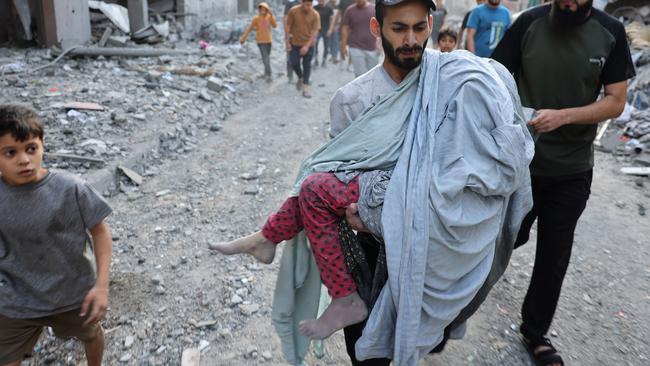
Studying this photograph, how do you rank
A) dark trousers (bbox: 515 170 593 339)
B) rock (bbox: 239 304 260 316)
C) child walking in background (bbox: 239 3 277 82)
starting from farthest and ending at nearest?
1. child walking in background (bbox: 239 3 277 82)
2. rock (bbox: 239 304 260 316)
3. dark trousers (bbox: 515 170 593 339)

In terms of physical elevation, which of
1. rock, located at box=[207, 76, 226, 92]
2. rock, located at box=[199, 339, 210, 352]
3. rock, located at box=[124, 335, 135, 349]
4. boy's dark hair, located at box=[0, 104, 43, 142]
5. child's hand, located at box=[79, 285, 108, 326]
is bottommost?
rock, located at box=[124, 335, 135, 349]

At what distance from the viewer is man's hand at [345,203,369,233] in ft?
5.43

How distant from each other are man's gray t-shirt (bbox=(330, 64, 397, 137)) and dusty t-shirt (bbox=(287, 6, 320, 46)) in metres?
8.22

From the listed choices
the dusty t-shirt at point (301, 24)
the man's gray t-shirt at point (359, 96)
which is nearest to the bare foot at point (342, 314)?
the man's gray t-shirt at point (359, 96)

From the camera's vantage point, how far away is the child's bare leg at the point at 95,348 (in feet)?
7.64

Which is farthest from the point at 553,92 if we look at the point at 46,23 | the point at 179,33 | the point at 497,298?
the point at 179,33

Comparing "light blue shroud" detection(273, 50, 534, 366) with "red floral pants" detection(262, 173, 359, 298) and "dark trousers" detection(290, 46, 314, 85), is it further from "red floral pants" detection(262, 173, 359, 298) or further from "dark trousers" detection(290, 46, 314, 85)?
"dark trousers" detection(290, 46, 314, 85)

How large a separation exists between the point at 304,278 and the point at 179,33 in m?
13.7

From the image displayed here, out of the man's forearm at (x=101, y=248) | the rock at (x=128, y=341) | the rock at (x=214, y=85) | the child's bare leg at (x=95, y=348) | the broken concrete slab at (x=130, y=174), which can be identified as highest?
the man's forearm at (x=101, y=248)

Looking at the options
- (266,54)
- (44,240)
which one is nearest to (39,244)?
(44,240)

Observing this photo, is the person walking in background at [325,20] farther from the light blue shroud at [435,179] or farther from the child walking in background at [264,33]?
the light blue shroud at [435,179]

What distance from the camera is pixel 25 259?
203cm

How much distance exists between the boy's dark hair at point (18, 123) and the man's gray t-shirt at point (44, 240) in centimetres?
18

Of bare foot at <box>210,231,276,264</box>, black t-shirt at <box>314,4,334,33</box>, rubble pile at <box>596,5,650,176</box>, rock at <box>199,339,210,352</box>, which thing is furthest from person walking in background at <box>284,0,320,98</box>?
bare foot at <box>210,231,276,264</box>
